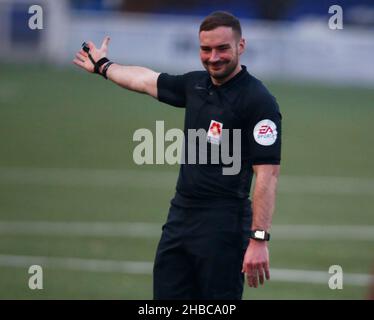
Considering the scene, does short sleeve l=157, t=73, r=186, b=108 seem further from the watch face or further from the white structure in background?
the white structure in background

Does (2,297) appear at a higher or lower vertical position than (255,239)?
lower

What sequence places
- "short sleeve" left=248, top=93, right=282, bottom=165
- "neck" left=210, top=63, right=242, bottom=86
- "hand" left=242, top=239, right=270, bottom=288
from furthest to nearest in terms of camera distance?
"neck" left=210, top=63, right=242, bottom=86, "short sleeve" left=248, top=93, right=282, bottom=165, "hand" left=242, top=239, right=270, bottom=288

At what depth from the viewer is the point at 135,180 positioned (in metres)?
22.5

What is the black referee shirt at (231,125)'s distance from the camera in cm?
866

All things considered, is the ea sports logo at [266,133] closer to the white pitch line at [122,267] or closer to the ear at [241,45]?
the ear at [241,45]

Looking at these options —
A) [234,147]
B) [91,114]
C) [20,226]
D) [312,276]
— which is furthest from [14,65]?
[234,147]

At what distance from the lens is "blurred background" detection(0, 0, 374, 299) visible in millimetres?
14219

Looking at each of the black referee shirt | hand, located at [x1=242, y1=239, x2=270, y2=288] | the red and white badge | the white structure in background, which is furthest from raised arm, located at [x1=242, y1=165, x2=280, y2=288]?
the white structure in background

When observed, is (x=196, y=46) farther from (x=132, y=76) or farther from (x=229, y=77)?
(x=229, y=77)

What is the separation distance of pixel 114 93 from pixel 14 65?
851cm

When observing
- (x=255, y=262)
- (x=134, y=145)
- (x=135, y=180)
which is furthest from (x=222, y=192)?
(x=134, y=145)

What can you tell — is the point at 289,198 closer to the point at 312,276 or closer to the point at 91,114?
the point at 312,276

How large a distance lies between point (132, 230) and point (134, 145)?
1032 centimetres

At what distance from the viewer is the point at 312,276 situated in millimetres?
13883
